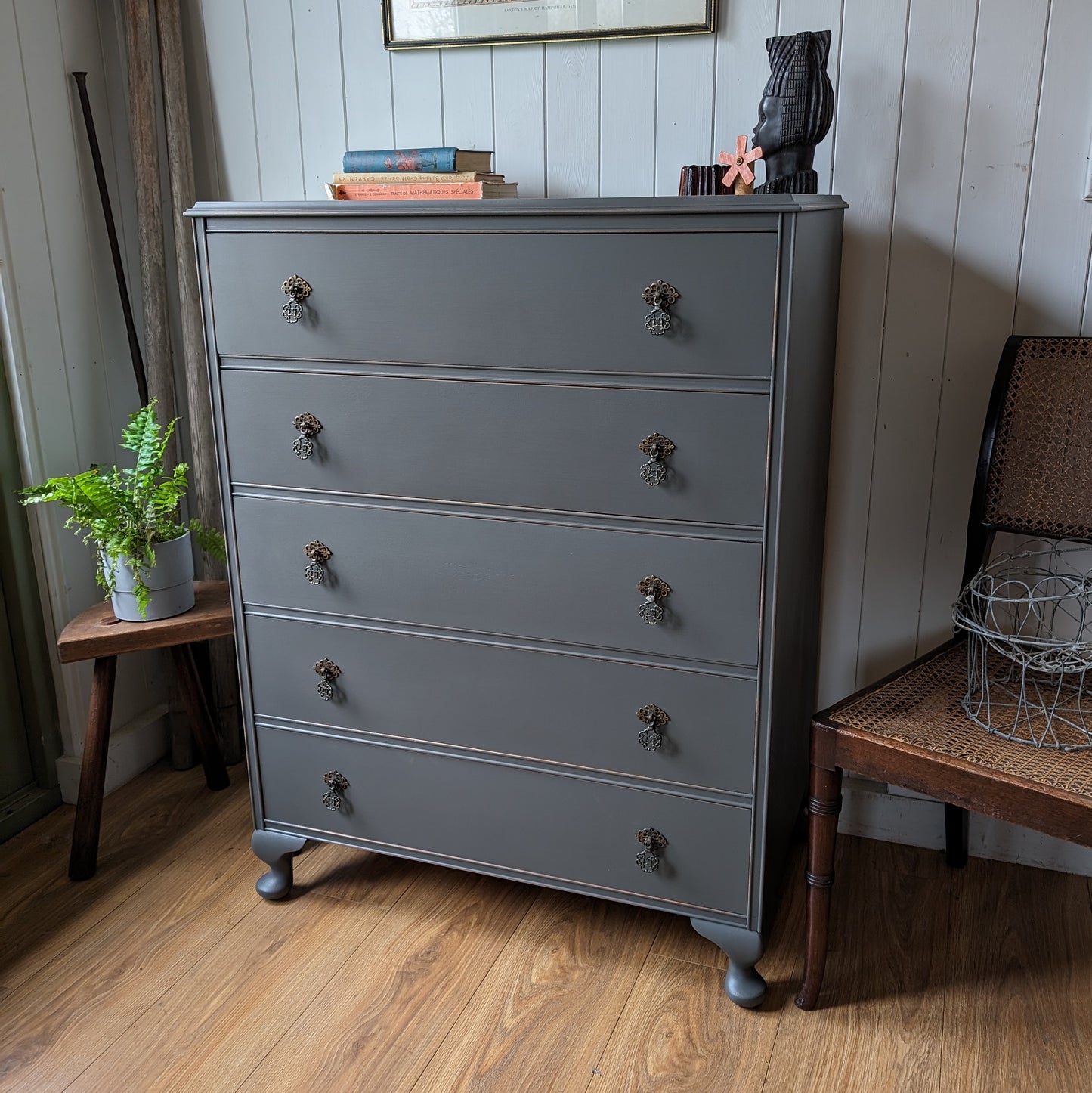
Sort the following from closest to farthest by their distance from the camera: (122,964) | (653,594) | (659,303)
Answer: (659,303) → (653,594) → (122,964)

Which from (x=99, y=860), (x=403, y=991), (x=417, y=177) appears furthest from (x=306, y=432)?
(x=99, y=860)

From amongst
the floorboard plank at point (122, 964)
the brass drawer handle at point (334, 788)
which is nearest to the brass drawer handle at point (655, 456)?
the brass drawer handle at point (334, 788)

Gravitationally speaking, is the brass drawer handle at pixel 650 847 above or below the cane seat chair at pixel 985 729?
below

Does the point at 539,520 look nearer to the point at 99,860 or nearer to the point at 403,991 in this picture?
the point at 403,991

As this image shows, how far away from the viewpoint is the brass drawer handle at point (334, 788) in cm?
184

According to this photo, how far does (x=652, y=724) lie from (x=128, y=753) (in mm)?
1335

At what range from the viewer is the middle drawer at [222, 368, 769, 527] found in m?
1.45

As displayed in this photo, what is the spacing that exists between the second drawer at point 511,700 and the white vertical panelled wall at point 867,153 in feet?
1.79

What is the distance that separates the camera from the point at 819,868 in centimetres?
156

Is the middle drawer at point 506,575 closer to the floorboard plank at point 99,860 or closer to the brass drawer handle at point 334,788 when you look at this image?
the brass drawer handle at point 334,788

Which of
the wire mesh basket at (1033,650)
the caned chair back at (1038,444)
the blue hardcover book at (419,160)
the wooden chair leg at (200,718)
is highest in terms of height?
the blue hardcover book at (419,160)

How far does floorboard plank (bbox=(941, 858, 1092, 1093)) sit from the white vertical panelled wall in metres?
0.10

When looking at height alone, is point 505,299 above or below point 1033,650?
above

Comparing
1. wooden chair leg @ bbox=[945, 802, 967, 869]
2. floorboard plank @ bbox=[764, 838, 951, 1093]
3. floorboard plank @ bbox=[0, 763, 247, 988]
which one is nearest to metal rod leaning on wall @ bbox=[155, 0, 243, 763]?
floorboard plank @ bbox=[0, 763, 247, 988]
